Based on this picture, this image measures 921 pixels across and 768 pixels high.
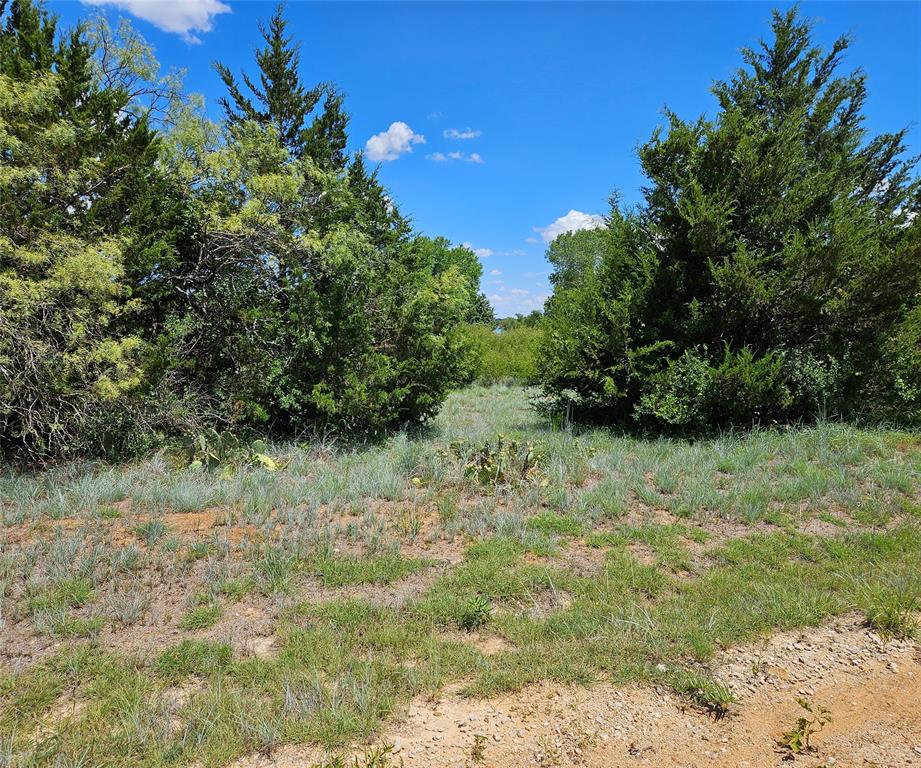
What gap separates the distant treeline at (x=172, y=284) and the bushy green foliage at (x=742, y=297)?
8.71 feet

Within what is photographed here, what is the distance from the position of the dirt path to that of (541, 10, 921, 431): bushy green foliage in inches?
208

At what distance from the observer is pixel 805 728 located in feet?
7.59

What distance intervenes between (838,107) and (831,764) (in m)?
15.0

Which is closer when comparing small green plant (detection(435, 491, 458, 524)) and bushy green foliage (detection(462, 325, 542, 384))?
small green plant (detection(435, 491, 458, 524))

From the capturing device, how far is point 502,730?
240 centimetres

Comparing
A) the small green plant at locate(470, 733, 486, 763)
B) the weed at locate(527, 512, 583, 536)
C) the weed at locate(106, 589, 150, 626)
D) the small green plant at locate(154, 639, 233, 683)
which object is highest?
the weed at locate(527, 512, 583, 536)

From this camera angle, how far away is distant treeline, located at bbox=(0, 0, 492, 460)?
5758mm

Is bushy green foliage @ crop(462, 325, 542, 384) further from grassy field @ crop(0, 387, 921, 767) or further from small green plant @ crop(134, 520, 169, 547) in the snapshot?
small green plant @ crop(134, 520, 169, 547)

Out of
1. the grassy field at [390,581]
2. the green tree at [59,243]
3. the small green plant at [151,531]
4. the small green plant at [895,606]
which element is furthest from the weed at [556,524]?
the green tree at [59,243]

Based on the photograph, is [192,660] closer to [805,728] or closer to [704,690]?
[704,690]

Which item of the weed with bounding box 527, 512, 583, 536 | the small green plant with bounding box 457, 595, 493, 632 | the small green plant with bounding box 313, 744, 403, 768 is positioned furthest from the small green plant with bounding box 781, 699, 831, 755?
the weed with bounding box 527, 512, 583, 536

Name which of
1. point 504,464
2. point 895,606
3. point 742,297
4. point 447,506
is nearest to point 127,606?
point 447,506

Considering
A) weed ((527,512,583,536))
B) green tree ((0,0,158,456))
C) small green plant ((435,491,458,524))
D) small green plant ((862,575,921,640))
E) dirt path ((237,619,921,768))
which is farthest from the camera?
green tree ((0,0,158,456))

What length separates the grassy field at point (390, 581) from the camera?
253 centimetres
